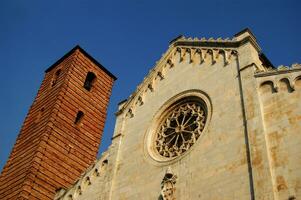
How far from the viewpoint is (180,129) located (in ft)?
55.2

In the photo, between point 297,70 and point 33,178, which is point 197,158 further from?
point 33,178

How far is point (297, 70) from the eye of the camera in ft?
45.3

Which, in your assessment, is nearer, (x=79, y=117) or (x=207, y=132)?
(x=207, y=132)

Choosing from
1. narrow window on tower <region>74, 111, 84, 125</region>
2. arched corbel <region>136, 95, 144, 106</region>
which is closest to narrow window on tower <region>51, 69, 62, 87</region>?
narrow window on tower <region>74, 111, 84, 125</region>

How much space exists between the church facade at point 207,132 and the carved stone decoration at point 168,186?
38 mm

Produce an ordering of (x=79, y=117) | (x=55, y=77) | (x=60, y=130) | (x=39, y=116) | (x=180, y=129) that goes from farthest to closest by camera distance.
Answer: (x=55, y=77) → (x=79, y=117) → (x=39, y=116) → (x=60, y=130) → (x=180, y=129)

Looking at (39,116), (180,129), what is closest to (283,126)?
(180,129)

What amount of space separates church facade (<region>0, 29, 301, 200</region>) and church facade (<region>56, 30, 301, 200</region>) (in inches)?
1.3

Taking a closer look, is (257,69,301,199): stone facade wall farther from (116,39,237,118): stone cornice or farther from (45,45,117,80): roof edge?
(45,45,117,80): roof edge

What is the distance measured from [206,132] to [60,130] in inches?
491

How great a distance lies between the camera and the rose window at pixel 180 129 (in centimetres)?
1589

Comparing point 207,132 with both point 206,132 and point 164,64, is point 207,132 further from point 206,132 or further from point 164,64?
point 164,64

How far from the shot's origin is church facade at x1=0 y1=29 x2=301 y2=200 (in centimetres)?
1252

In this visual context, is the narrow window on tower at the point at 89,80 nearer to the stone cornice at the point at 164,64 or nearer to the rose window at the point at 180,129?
the stone cornice at the point at 164,64
